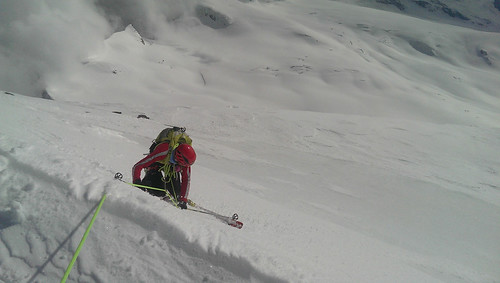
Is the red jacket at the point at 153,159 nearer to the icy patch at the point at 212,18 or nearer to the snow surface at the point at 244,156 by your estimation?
the snow surface at the point at 244,156

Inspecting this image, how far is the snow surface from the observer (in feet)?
6.95

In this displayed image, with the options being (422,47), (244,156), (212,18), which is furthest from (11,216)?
(422,47)

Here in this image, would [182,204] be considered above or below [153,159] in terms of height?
below

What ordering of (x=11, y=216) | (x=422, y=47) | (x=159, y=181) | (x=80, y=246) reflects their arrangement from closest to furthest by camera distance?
(x=80, y=246) < (x=11, y=216) < (x=159, y=181) < (x=422, y=47)

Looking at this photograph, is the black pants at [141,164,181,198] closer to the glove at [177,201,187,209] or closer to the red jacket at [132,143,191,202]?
the red jacket at [132,143,191,202]

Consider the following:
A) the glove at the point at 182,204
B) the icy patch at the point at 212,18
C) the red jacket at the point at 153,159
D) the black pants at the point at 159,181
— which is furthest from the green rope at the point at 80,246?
the icy patch at the point at 212,18

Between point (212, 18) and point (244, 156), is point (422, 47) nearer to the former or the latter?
point (212, 18)

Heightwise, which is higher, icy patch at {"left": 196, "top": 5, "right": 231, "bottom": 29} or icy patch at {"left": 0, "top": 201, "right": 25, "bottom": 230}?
icy patch at {"left": 196, "top": 5, "right": 231, "bottom": 29}

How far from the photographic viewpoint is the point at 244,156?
10.5m

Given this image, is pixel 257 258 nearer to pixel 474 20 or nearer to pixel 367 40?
pixel 367 40

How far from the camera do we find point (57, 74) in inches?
984

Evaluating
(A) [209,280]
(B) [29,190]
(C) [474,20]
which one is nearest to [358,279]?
(A) [209,280]

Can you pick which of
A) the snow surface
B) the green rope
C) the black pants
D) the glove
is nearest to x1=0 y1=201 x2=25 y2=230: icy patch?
the snow surface

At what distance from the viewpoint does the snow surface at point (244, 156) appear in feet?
6.95
